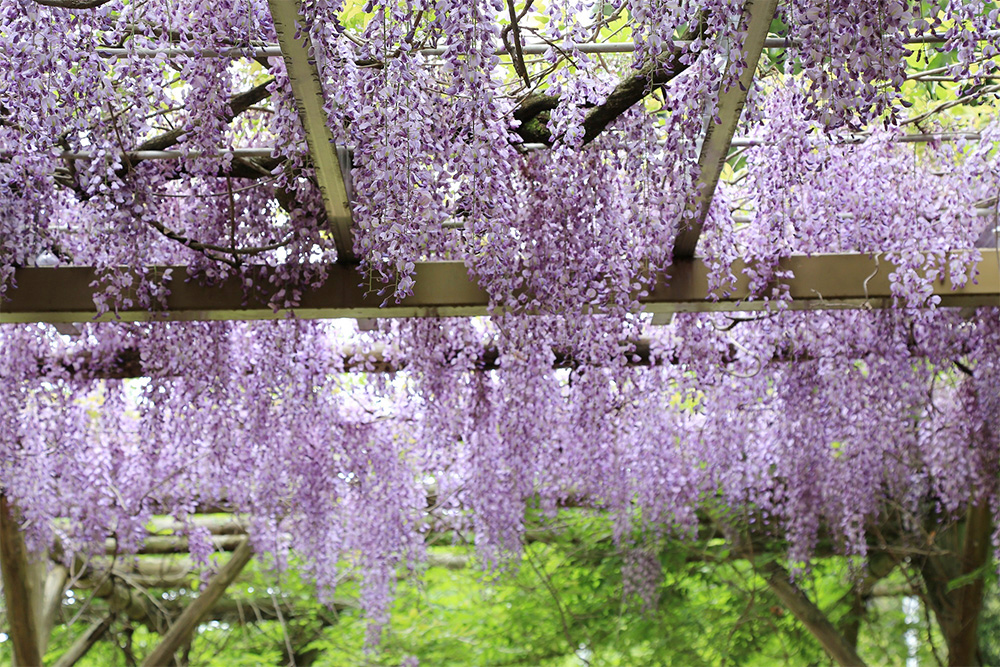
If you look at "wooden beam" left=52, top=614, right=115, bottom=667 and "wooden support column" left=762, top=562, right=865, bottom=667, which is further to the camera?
"wooden beam" left=52, top=614, right=115, bottom=667

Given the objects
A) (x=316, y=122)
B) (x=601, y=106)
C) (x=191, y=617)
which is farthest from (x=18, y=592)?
(x=601, y=106)

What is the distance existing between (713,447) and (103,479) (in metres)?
A: 3.05

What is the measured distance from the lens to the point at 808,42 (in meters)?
1.71

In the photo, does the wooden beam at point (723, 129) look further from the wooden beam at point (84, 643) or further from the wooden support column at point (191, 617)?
the wooden beam at point (84, 643)

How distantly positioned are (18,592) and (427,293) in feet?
10.5

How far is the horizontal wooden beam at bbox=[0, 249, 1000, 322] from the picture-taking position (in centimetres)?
304

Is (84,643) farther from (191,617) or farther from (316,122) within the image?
(316,122)

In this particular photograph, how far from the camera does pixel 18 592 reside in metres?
4.94

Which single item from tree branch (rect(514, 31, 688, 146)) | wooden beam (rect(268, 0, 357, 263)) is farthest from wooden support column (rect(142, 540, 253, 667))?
tree branch (rect(514, 31, 688, 146))

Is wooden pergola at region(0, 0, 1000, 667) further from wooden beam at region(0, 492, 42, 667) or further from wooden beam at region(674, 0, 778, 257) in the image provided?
wooden beam at region(0, 492, 42, 667)

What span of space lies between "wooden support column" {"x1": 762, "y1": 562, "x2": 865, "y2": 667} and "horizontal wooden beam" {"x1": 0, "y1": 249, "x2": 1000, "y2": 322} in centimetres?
285

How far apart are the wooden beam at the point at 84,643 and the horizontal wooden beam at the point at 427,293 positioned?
333 centimetres

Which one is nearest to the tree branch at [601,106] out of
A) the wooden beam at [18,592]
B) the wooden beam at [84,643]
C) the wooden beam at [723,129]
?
the wooden beam at [723,129]

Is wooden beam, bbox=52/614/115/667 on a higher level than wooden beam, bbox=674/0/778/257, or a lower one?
lower
